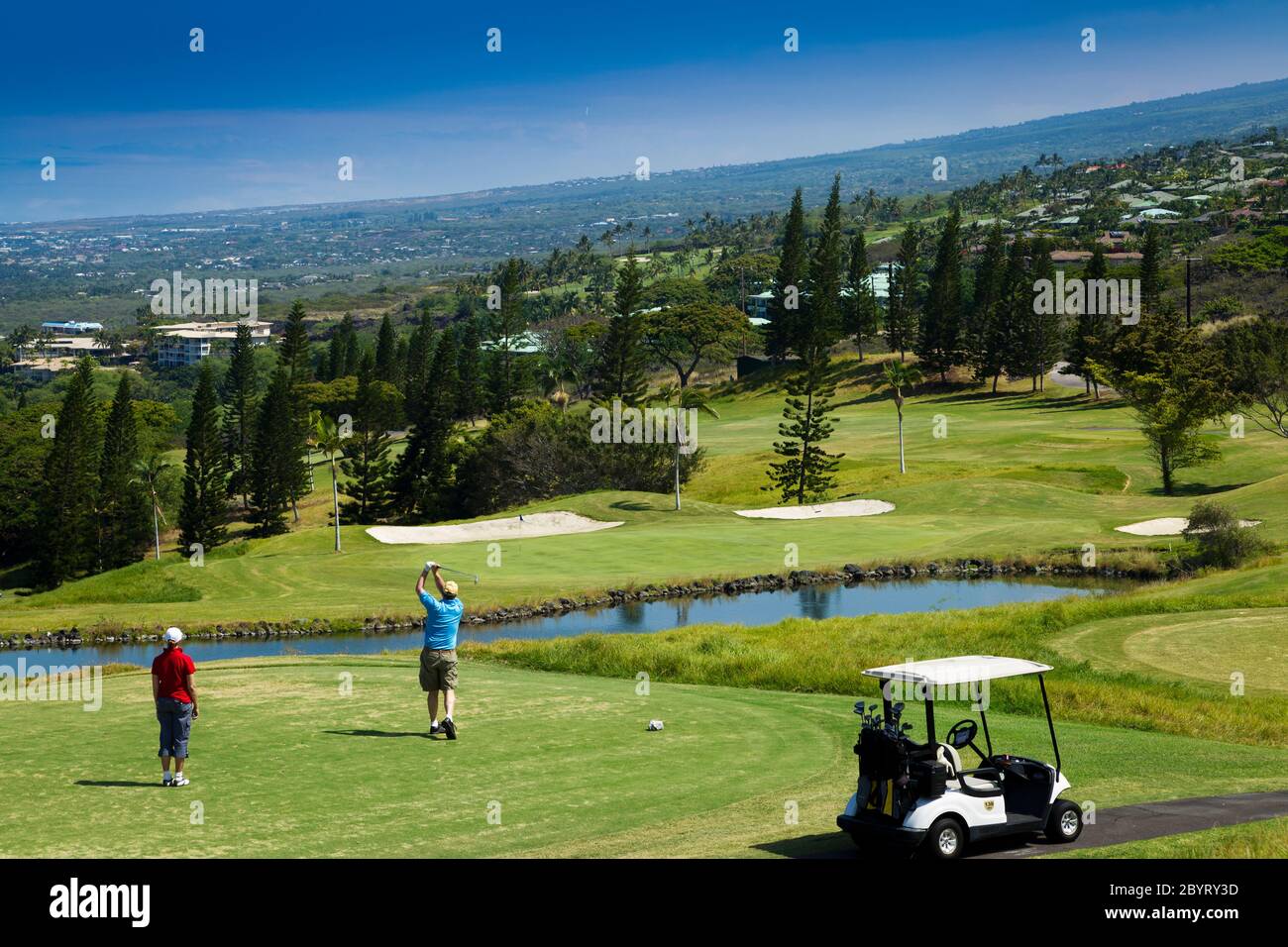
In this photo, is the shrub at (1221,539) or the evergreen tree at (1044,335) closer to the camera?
the shrub at (1221,539)

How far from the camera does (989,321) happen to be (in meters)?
112

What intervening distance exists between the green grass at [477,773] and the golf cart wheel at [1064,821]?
1.88 m

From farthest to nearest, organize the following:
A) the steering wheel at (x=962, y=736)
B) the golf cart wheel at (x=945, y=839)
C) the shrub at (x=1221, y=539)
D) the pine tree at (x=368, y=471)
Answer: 1. the pine tree at (x=368, y=471)
2. the shrub at (x=1221, y=539)
3. the steering wheel at (x=962, y=736)
4. the golf cart wheel at (x=945, y=839)

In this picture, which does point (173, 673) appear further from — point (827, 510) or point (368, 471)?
point (368, 471)

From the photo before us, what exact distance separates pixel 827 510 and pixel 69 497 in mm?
41935

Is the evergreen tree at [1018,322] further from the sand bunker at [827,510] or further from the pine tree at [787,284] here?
the sand bunker at [827,510]

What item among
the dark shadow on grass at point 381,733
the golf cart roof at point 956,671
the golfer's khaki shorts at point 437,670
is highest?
the golf cart roof at point 956,671

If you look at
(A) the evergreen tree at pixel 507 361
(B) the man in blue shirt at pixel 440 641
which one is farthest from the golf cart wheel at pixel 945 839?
(A) the evergreen tree at pixel 507 361

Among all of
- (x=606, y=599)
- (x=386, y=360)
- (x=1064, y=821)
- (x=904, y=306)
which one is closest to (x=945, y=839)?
(x=1064, y=821)

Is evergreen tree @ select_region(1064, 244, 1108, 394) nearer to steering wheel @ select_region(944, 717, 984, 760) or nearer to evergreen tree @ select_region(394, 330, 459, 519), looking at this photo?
evergreen tree @ select_region(394, 330, 459, 519)

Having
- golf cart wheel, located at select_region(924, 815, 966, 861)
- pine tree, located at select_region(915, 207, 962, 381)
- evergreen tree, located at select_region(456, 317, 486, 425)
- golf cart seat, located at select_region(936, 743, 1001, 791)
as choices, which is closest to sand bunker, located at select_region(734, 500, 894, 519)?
pine tree, located at select_region(915, 207, 962, 381)

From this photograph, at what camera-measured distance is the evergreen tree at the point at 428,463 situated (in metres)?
88.8

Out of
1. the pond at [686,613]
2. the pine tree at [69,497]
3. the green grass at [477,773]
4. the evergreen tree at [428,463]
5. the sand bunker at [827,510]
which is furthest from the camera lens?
the evergreen tree at [428,463]
